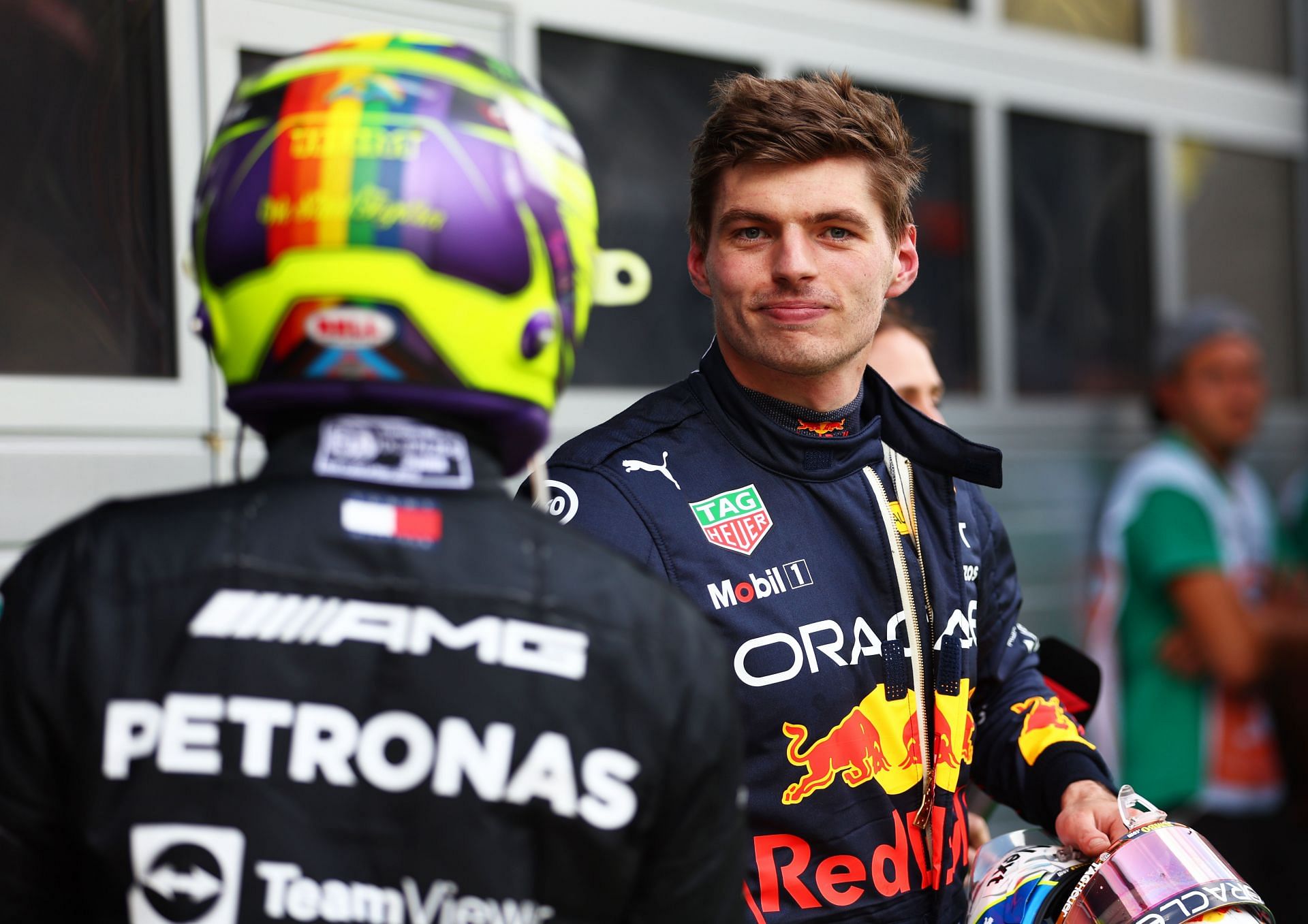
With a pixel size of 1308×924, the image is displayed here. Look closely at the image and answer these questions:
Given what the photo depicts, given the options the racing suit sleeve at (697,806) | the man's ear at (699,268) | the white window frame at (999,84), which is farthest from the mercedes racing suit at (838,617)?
the white window frame at (999,84)

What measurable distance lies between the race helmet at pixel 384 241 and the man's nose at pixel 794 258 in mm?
785

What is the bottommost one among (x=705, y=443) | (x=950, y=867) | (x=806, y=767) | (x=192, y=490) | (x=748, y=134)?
(x=950, y=867)

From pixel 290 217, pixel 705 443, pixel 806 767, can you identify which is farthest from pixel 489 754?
pixel 705 443

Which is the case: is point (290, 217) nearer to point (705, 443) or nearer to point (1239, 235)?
point (705, 443)

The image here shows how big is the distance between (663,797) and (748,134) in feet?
3.81

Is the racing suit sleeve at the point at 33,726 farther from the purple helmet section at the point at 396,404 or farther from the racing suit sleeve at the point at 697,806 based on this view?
the racing suit sleeve at the point at 697,806

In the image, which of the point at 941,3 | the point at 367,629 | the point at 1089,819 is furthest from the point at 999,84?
the point at 367,629

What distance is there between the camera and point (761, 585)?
1873mm

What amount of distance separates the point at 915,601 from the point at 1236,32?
4.90m

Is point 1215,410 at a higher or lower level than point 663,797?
higher

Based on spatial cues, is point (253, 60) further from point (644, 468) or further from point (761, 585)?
point (761, 585)

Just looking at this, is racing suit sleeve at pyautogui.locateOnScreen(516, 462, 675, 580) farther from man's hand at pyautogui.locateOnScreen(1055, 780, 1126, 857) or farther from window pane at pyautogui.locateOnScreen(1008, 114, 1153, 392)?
window pane at pyautogui.locateOnScreen(1008, 114, 1153, 392)

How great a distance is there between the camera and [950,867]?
1968mm

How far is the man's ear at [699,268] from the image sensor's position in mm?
2129
